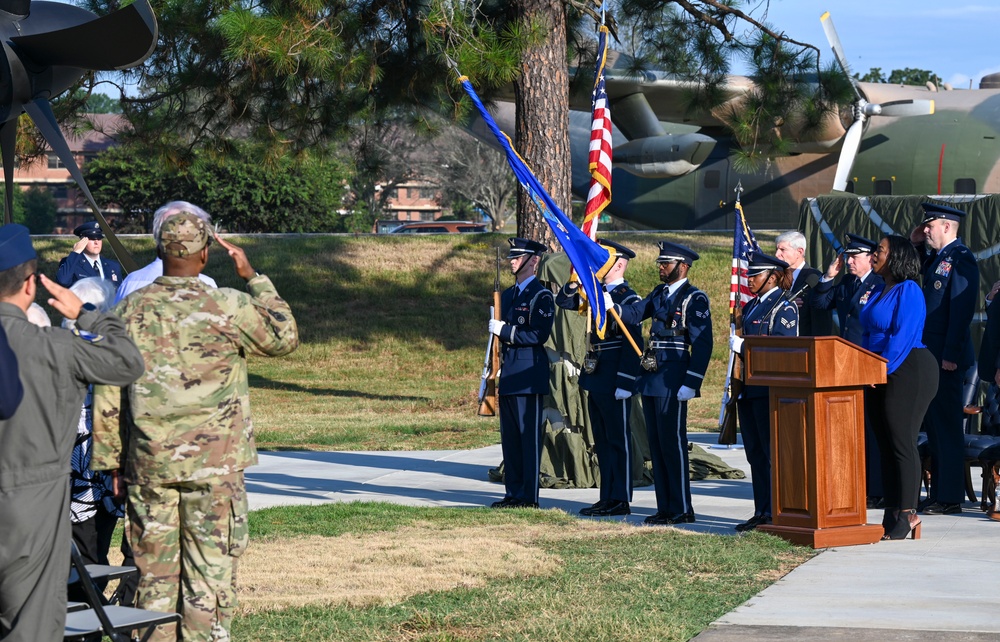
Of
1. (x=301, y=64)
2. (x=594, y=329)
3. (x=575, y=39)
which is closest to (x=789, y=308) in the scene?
(x=594, y=329)

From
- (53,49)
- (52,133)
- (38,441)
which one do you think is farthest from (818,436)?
(53,49)

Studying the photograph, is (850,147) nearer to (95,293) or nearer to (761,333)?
(761,333)

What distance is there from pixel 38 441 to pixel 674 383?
16.0 ft

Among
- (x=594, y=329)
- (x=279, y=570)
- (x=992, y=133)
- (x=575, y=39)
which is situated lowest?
(x=279, y=570)

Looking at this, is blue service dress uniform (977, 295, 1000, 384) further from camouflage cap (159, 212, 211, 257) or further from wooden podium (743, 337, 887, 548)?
camouflage cap (159, 212, 211, 257)

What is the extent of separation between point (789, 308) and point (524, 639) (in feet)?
11.9

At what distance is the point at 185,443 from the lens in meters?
4.34

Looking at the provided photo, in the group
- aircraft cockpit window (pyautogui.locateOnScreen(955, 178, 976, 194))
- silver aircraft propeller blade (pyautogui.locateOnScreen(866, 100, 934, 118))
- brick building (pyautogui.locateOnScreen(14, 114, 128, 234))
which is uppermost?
brick building (pyautogui.locateOnScreen(14, 114, 128, 234))

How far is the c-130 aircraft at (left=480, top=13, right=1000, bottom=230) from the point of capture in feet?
62.5

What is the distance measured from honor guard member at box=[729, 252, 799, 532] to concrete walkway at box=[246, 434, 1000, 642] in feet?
1.21

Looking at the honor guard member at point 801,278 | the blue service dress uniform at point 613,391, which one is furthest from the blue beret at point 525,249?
the honor guard member at point 801,278

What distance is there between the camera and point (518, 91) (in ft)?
45.5

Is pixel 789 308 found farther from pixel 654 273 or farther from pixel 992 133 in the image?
pixel 654 273

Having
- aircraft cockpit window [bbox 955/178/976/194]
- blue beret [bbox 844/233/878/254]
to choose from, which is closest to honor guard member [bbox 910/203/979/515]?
blue beret [bbox 844/233/878/254]
